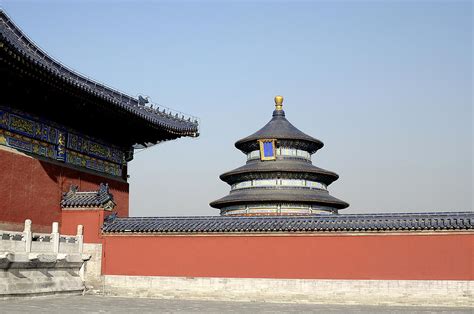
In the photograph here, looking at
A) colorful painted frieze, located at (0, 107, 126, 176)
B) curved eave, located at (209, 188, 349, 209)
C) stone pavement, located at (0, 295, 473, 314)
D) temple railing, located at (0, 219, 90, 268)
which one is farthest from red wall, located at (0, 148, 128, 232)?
curved eave, located at (209, 188, 349, 209)

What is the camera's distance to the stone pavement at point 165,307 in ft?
48.1

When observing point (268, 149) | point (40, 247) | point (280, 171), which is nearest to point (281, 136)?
point (268, 149)

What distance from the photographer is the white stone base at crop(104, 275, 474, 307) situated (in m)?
16.7

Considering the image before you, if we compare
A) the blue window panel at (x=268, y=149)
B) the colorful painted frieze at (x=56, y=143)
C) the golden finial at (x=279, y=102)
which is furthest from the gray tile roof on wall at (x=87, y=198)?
the golden finial at (x=279, y=102)

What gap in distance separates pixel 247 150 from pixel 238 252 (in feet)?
37.6

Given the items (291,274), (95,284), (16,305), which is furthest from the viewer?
(95,284)

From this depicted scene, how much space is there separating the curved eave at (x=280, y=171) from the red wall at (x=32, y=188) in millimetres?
8507

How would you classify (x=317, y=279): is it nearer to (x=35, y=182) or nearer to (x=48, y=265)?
(x=48, y=265)

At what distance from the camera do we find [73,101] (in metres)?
19.9

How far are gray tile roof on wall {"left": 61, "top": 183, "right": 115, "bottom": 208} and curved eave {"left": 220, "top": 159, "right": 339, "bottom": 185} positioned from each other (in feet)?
29.2

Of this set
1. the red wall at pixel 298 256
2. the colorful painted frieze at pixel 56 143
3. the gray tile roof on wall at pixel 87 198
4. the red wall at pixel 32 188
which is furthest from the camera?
the gray tile roof on wall at pixel 87 198

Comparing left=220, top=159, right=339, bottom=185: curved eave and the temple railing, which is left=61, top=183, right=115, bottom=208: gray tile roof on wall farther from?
left=220, top=159, right=339, bottom=185: curved eave

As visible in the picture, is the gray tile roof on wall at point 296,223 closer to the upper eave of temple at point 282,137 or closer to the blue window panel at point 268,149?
the blue window panel at point 268,149

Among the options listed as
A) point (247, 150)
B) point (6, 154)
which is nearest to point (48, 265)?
point (6, 154)
